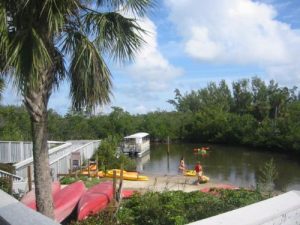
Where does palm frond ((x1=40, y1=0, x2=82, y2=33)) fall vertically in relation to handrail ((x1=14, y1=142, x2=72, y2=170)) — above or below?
above

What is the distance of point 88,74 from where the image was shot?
8.05m

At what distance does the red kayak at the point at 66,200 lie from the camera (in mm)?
11879

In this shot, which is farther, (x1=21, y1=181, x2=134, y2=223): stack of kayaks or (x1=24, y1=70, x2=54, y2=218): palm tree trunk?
(x1=21, y1=181, x2=134, y2=223): stack of kayaks

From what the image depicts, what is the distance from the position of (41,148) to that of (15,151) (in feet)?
66.4

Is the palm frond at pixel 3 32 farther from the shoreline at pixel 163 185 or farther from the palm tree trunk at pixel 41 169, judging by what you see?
the shoreline at pixel 163 185

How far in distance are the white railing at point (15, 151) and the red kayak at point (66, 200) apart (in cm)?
1437

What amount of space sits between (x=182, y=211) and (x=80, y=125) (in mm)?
49972

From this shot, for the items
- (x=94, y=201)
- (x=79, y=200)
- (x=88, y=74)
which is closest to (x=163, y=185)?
(x=79, y=200)

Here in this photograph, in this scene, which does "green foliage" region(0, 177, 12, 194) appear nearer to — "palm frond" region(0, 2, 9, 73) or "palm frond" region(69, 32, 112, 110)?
"palm frond" region(69, 32, 112, 110)

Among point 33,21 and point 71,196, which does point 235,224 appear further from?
point 71,196

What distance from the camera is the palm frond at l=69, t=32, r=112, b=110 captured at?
8023 millimetres

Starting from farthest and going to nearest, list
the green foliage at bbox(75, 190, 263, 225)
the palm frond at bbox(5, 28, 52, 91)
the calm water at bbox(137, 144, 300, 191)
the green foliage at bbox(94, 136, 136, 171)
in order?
the calm water at bbox(137, 144, 300, 191) < the green foliage at bbox(94, 136, 136, 171) < the green foliage at bbox(75, 190, 263, 225) < the palm frond at bbox(5, 28, 52, 91)

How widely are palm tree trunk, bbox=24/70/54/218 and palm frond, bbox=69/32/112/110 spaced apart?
52cm

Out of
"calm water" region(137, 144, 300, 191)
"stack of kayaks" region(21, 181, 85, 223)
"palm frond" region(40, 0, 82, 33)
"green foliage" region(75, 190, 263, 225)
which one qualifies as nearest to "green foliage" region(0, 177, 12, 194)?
"stack of kayaks" region(21, 181, 85, 223)
